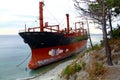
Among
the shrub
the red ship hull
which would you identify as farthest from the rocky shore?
the red ship hull

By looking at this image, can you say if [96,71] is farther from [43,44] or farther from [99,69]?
[43,44]

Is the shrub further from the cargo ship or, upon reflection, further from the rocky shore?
the cargo ship

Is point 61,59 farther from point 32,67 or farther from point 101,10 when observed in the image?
point 101,10

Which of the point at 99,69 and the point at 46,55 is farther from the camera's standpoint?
the point at 46,55

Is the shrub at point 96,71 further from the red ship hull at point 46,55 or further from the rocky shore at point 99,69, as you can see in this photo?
the red ship hull at point 46,55

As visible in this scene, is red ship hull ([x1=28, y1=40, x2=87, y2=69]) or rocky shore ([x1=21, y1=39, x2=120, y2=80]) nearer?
rocky shore ([x1=21, y1=39, x2=120, y2=80])

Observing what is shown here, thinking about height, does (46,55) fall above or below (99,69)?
below

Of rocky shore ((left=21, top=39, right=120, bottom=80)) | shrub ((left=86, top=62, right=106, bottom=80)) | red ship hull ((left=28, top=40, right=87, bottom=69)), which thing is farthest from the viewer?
red ship hull ((left=28, top=40, right=87, bottom=69))

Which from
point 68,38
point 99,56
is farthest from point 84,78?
point 68,38

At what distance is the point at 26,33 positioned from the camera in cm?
3425

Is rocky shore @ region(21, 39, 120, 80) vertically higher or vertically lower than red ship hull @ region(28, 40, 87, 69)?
higher

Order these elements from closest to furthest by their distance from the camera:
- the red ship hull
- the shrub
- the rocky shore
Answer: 1. the rocky shore
2. the shrub
3. the red ship hull

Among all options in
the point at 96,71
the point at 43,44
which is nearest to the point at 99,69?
the point at 96,71

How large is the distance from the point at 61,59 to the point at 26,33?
7423mm
